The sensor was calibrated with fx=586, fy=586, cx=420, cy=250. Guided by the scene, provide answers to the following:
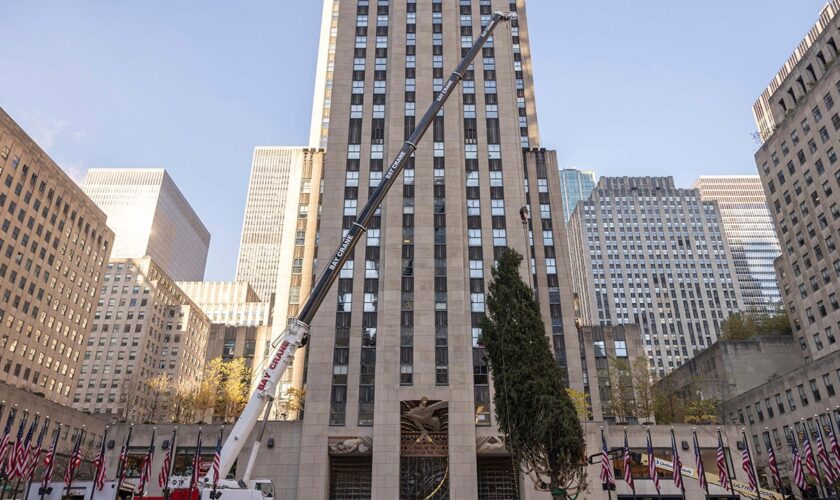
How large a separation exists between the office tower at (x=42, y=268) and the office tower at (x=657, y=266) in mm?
136296

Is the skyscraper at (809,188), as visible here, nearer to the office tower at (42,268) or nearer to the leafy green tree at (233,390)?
the leafy green tree at (233,390)

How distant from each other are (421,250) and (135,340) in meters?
122

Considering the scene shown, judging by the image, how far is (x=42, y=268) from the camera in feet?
386

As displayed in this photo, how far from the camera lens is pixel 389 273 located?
2704 inches

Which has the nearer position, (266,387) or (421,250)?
(266,387)

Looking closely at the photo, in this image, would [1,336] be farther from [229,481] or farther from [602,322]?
[602,322]

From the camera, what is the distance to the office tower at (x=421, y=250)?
6134 cm

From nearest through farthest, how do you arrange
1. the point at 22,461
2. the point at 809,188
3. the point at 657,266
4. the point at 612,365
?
the point at 22,461
the point at 809,188
the point at 612,365
the point at 657,266

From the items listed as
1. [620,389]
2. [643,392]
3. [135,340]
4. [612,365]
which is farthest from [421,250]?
[135,340]

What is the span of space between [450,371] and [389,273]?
1347cm

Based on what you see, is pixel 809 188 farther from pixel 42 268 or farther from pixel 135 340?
pixel 135 340

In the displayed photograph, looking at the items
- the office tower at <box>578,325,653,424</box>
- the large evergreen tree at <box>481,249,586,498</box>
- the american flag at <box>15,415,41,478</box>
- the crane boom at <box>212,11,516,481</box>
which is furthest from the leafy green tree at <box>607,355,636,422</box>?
the american flag at <box>15,415,41,478</box>

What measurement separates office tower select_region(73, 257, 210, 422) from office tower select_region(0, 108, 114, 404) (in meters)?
19.6

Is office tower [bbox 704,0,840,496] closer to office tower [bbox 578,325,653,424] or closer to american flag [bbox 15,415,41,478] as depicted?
office tower [bbox 578,325,653,424]
